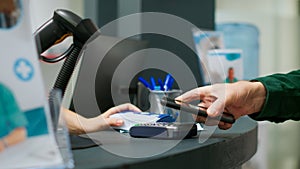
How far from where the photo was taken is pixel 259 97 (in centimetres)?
103

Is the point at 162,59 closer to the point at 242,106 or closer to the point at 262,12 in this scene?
the point at 242,106

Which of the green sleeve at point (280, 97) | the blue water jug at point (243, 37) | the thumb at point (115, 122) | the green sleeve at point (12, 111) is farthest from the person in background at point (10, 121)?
the blue water jug at point (243, 37)

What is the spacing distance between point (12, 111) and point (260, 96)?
76cm

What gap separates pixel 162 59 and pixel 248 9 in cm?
155

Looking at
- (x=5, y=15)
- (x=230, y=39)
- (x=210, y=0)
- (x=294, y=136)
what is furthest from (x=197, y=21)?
(x=5, y=15)

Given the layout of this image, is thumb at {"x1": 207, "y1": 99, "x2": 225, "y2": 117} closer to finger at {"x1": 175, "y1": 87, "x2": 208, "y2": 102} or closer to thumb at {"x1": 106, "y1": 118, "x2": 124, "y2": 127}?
finger at {"x1": 175, "y1": 87, "x2": 208, "y2": 102}

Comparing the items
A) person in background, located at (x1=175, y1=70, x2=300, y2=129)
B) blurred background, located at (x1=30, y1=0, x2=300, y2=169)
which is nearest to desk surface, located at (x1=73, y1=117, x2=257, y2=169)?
person in background, located at (x1=175, y1=70, x2=300, y2=129)

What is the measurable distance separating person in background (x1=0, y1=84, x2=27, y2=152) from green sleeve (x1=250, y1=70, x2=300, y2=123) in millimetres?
753

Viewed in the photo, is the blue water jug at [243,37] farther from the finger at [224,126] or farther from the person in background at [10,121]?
the person in background at [10,121]

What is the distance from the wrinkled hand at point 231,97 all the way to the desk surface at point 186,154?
9 cm

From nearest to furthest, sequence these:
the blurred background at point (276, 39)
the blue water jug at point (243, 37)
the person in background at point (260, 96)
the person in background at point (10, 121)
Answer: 1. the person in background at point (10, 121)
2. the person in background at point (260, 96)
3. the blue water jug at point (243, 37)
4. the blurred background at point (276, 39)

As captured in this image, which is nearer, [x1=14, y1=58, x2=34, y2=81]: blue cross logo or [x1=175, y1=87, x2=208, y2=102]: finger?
[x1=14, y1=58, x2=34, y2=81]: blue cross logo

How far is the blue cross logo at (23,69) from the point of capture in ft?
1.36

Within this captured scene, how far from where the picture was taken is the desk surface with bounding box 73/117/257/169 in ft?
1.60
